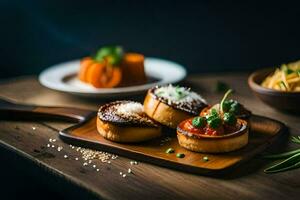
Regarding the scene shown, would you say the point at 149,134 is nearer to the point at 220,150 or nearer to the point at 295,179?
the point at 220,150

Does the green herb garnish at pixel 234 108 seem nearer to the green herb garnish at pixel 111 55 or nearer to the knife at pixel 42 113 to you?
the knife at pixel 42 113

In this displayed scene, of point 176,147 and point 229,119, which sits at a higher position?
point 229,119

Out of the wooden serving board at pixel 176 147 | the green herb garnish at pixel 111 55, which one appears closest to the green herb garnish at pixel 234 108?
the wooden serving board at pixel 176 147

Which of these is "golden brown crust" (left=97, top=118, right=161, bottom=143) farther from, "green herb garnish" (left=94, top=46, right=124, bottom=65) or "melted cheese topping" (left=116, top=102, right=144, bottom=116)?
"green herb garnish" (left=94, top=46, right=124, bottom=65)

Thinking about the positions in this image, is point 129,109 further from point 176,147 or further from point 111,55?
point 111,55

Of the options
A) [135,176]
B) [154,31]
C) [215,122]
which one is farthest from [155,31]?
[135,176]

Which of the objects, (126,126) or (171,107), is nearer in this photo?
(126,126)
